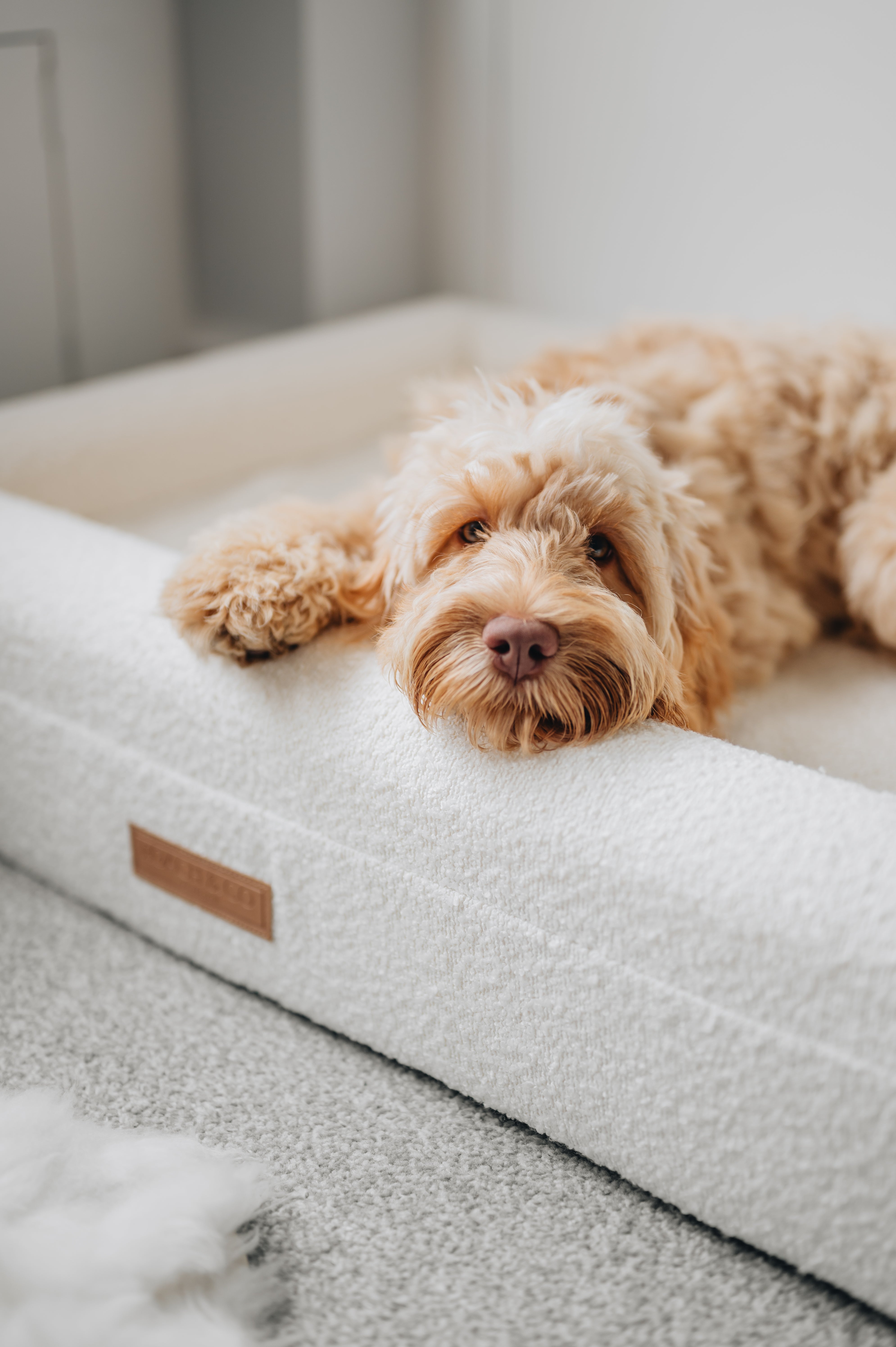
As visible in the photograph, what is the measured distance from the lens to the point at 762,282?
3.41m

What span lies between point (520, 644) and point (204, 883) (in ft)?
2.46

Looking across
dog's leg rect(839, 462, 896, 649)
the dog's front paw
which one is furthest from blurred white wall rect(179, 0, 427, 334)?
the dog's front paw

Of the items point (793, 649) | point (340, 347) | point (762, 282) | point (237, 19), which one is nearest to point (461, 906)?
point (793, 649)

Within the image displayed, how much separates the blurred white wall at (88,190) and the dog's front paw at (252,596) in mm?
1854

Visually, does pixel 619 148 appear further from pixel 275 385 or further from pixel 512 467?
pixel 512 467

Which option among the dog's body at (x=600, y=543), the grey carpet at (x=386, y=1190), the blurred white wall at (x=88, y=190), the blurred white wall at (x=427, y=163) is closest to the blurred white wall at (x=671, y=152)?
the blurred white wall at (x=427, y=163)

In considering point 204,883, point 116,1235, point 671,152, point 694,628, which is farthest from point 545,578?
point 671,152

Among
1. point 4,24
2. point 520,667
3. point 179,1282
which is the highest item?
point 4,24

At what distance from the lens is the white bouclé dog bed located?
1335mm

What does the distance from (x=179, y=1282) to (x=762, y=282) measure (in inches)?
120

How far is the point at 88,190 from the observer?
11.0 ft

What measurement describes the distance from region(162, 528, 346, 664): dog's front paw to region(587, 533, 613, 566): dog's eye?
0.40 metres

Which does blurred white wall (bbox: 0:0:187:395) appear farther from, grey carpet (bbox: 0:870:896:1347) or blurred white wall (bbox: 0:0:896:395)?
grey carpet (bbox: 0:870:896:1347)

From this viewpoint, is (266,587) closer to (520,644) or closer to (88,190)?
(520,644)
